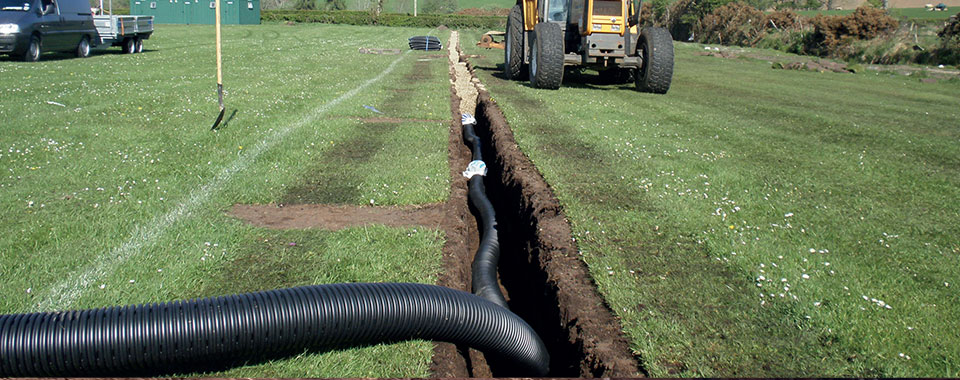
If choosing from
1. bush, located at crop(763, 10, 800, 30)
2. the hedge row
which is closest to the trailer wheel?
bush, located at crop(763, 10, 800, 30)

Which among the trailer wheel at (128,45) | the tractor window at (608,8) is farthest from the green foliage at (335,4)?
the tractor window at (608,8)

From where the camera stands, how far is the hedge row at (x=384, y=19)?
60.6m

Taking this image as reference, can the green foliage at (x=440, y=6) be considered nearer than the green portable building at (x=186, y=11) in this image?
No

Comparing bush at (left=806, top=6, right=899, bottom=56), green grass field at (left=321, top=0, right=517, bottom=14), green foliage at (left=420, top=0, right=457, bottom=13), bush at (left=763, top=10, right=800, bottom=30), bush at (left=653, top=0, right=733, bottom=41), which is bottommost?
bush at (left=806, top=6, right=899, bottom=56)

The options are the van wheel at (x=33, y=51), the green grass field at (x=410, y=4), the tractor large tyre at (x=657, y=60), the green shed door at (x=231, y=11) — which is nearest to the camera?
the tractor large tyre at (x=657, y=60)

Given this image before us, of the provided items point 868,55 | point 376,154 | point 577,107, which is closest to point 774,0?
point 868,55

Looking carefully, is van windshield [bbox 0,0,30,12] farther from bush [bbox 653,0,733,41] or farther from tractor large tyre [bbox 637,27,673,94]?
bush [bbox 653,0,733,41]

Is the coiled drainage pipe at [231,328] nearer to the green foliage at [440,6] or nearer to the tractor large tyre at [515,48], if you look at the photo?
the tractor large tyre at [515,48]

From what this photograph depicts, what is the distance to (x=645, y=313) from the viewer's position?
357cm

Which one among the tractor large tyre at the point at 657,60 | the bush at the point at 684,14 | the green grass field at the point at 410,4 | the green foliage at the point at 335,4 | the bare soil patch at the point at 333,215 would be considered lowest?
the bare soil patch at the point at 333,215

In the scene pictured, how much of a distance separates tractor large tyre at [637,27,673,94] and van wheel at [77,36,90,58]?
Answer: 16.4 m

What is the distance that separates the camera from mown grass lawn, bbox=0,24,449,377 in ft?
12.2

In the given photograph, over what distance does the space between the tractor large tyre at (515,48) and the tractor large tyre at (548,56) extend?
1.79m

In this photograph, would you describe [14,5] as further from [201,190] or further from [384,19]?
[384,19]
